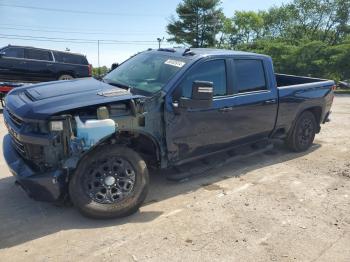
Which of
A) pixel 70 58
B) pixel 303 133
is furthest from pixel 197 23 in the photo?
pixel 303 133

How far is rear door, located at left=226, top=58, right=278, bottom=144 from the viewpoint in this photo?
5402 mm

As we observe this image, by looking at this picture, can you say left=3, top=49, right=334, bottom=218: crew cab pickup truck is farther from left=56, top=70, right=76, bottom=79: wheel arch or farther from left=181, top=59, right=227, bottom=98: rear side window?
left=56, top=70, right=76, bottom=79: wheel arch

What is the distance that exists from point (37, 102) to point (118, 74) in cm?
165

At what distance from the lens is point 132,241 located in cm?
370

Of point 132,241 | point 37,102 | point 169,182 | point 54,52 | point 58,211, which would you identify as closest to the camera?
point 132,241

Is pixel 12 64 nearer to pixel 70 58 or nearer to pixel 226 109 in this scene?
pixel 70 58

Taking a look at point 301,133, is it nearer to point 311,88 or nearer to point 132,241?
point 311,88

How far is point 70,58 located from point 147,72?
39.3 feet

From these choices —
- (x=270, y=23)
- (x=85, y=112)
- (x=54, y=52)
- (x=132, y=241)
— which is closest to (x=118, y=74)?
(x=85, y=112)

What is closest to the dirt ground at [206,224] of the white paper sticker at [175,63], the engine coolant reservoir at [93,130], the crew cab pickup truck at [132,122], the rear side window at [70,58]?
the crew cab pickup truck at [132,122]

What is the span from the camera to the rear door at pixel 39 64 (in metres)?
14.7

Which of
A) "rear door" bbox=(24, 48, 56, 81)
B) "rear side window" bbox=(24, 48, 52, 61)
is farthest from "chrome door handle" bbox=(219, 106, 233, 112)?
"rear side window" bbox=(24, 48, 52, 61)

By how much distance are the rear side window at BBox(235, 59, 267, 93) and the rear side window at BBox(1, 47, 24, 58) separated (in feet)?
37.0

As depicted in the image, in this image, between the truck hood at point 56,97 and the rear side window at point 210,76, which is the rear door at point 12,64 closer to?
the truck hood at point 56,97
